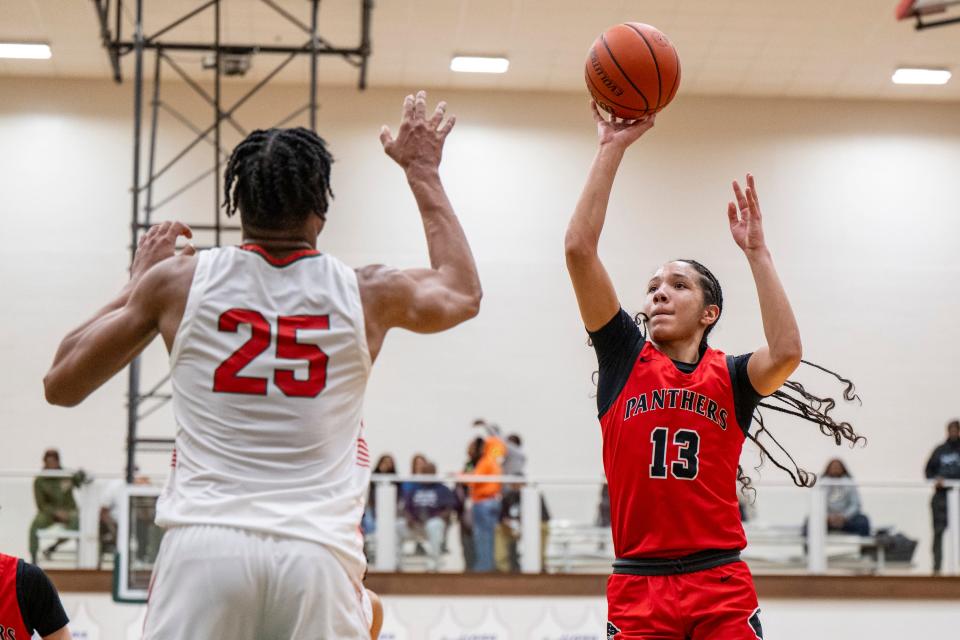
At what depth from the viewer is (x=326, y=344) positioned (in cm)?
259

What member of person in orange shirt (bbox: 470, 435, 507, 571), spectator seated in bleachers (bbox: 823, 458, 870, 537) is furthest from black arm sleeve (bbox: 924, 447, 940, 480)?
person in orange shirt (bbox: 470, 435, 507, 571)

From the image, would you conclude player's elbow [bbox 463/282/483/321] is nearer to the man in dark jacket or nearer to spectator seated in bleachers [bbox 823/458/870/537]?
spectator seated in bleachers [bbox 823/458/870/537]

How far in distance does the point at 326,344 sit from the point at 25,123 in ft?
44.6

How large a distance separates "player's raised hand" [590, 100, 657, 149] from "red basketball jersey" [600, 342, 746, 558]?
717 millimetres

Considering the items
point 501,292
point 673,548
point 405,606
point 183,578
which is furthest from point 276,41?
point 183,578

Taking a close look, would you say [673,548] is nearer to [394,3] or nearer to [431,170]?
[431,170]

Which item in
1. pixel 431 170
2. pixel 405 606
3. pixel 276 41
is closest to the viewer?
pixel 431 170

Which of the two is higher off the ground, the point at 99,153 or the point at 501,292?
the point at 99,153

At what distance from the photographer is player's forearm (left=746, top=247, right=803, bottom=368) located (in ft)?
12.6

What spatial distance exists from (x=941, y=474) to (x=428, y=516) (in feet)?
17.2

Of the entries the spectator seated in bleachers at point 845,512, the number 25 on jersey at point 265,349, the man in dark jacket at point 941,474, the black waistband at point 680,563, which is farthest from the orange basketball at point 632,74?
the man in dark jacket at point 941,474

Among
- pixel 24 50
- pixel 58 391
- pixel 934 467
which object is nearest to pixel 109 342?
pixel 58 391

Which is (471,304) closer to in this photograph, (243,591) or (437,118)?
(437,118)

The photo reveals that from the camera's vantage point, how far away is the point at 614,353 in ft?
13.2
